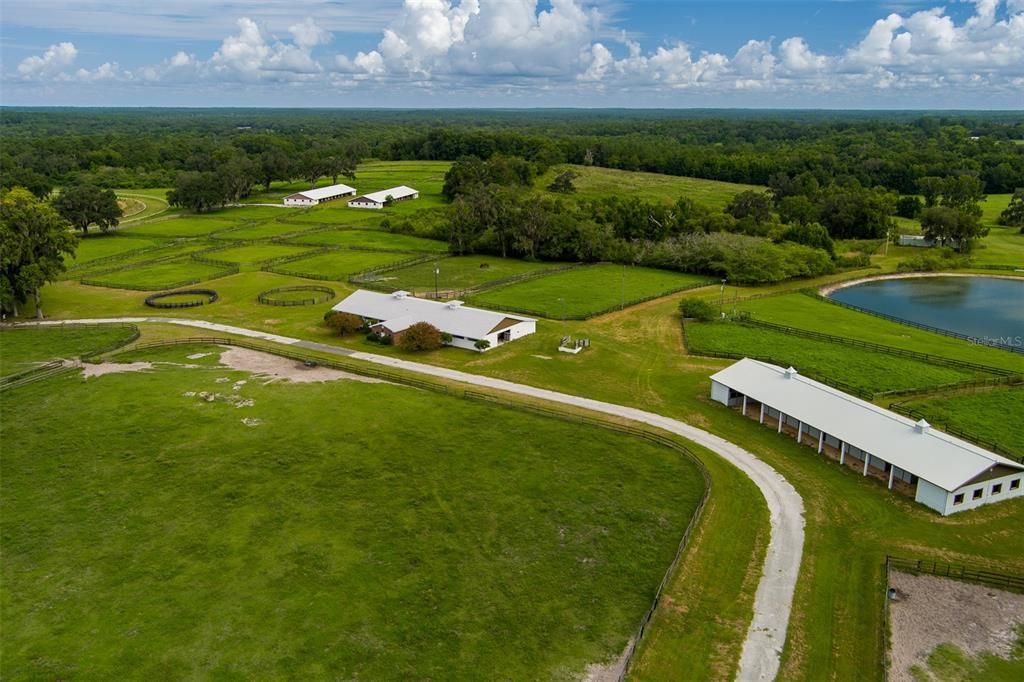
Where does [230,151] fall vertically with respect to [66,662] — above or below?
above

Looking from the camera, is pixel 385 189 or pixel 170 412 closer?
pixel 170 412

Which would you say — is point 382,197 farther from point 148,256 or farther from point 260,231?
point 148,256

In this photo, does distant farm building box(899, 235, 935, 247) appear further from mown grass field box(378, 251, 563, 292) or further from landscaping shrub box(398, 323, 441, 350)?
landscaping shrub box(398, 323, 441, 350)

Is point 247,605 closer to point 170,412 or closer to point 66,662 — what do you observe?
point 66,662

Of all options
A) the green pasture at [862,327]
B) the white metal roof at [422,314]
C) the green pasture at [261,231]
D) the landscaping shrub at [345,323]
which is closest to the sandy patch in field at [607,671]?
the white metal roof at [422,314]

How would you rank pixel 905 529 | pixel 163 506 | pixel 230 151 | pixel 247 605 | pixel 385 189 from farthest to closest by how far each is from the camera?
pixel 230 151 → pixel 385 189 → pixel 163 506 → pixel 905 529 → pixel 247 605

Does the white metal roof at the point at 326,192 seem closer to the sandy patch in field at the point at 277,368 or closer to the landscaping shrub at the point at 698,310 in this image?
the sandy patch in field at the point at 277,368

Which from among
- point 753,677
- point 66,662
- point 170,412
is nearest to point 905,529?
point 753,677

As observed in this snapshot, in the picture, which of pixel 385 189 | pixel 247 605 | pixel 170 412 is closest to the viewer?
pixel 247 605

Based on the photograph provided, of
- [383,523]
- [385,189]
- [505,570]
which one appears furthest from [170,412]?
[385,189]
